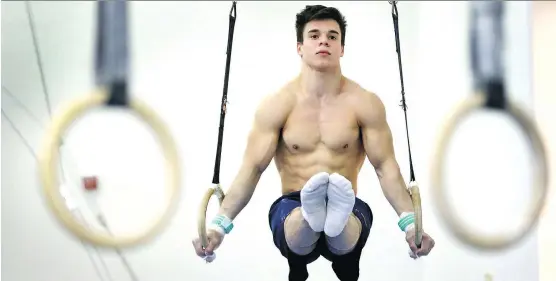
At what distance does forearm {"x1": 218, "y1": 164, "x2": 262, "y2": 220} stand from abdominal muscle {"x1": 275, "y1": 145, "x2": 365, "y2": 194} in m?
0.09

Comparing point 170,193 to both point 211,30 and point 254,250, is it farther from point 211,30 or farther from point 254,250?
point 211,30

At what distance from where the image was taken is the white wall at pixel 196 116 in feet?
8.60

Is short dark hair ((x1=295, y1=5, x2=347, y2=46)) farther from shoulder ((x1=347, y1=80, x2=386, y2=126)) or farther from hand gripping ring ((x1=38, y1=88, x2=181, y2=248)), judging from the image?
hand gripping ring ((x1=38, y1=88, x2=181, y2=248))

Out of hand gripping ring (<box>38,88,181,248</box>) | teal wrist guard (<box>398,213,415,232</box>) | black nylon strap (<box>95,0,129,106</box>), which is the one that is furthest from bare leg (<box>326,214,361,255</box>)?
black nylon strap (<box>95,0,129,106</box>)

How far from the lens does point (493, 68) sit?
1687 millimetres

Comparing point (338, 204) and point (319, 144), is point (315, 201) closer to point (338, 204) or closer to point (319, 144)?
point (338, 204)

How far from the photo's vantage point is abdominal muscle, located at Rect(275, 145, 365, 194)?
1926 millimetres

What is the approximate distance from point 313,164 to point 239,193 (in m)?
0.24

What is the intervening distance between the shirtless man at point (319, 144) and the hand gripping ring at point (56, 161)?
0.60 feet

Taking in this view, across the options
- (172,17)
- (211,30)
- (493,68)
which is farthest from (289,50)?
(493,68)

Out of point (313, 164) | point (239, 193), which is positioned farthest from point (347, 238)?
point (239, 193)

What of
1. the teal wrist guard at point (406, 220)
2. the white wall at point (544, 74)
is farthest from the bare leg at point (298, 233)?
the white wall at point (544, 74)

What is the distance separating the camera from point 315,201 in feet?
5.57

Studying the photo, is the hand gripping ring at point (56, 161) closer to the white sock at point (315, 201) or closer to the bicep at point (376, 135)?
the white sock at point (315, 201)
